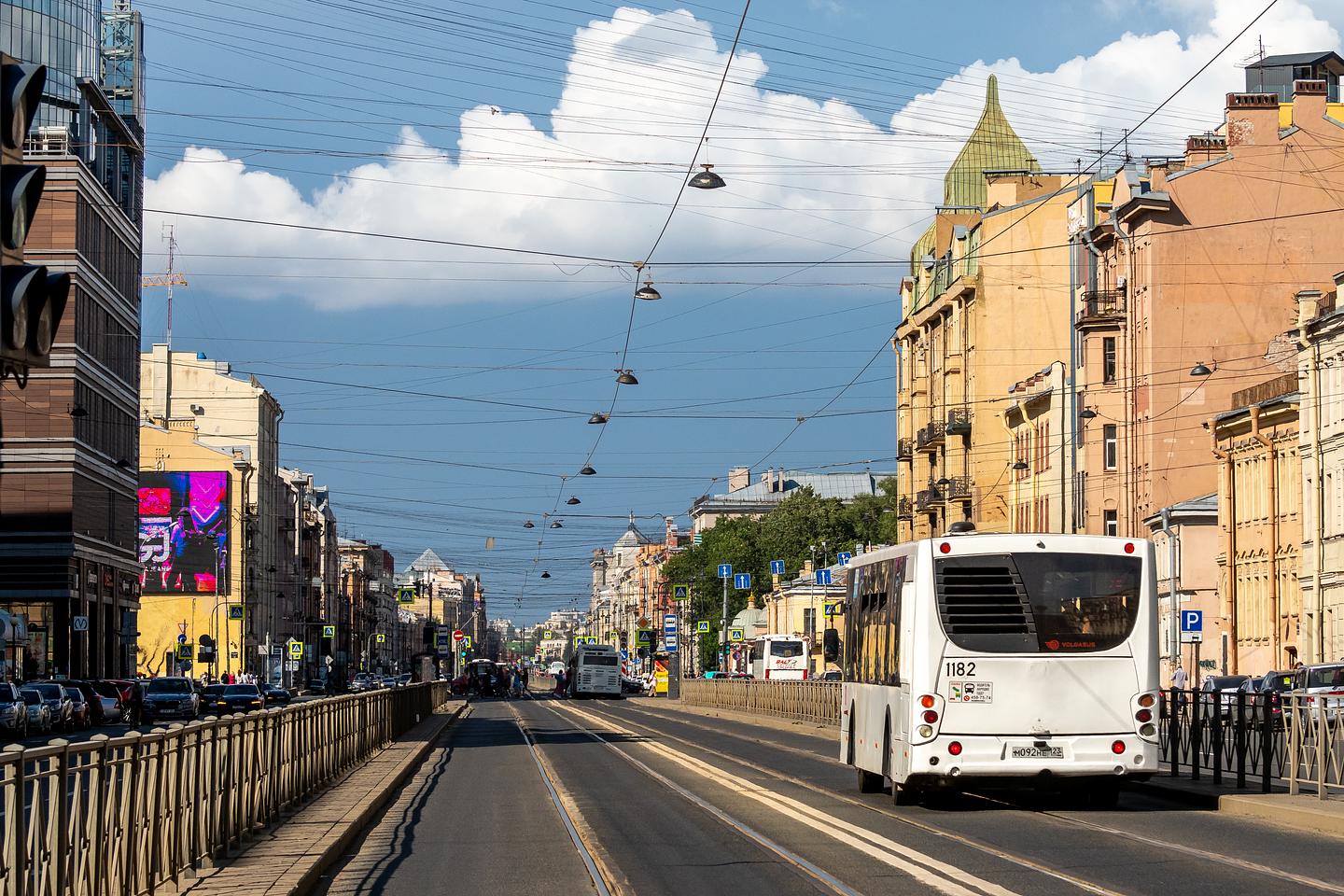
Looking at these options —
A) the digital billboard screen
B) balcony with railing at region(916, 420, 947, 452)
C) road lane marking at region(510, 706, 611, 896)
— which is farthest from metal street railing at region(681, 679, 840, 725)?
the digital billboard screen

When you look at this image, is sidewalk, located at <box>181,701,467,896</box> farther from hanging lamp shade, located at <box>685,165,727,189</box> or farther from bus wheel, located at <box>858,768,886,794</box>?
hanging lamp shade, located at <box>685,165,727,189</box>

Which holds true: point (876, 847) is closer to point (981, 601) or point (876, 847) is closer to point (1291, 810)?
point (981, 601)

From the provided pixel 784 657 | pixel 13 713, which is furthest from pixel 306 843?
pixel 784 657

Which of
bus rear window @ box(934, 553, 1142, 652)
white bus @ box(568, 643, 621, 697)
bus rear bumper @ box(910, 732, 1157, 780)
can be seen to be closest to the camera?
bus rear bumper @ box(910, 732, 1157, 780)

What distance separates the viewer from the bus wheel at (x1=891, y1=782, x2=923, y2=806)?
68.0ft

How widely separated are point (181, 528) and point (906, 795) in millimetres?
88468

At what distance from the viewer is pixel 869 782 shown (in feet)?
76.8

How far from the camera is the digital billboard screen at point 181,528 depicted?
102875 mm

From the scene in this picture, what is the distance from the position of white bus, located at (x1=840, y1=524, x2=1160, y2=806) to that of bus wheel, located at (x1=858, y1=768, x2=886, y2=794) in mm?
3209

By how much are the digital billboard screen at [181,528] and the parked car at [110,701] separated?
42.3m

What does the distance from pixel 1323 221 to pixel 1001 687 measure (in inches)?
2090

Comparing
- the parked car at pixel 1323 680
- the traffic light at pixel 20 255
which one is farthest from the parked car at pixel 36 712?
the traffic light at pixel 20 255

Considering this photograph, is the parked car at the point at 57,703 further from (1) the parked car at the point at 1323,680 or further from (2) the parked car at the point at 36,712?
(1) the parked car at the point at 1323,680

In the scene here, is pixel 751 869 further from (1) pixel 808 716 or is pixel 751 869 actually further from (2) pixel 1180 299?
(2) pixel 1180 299
